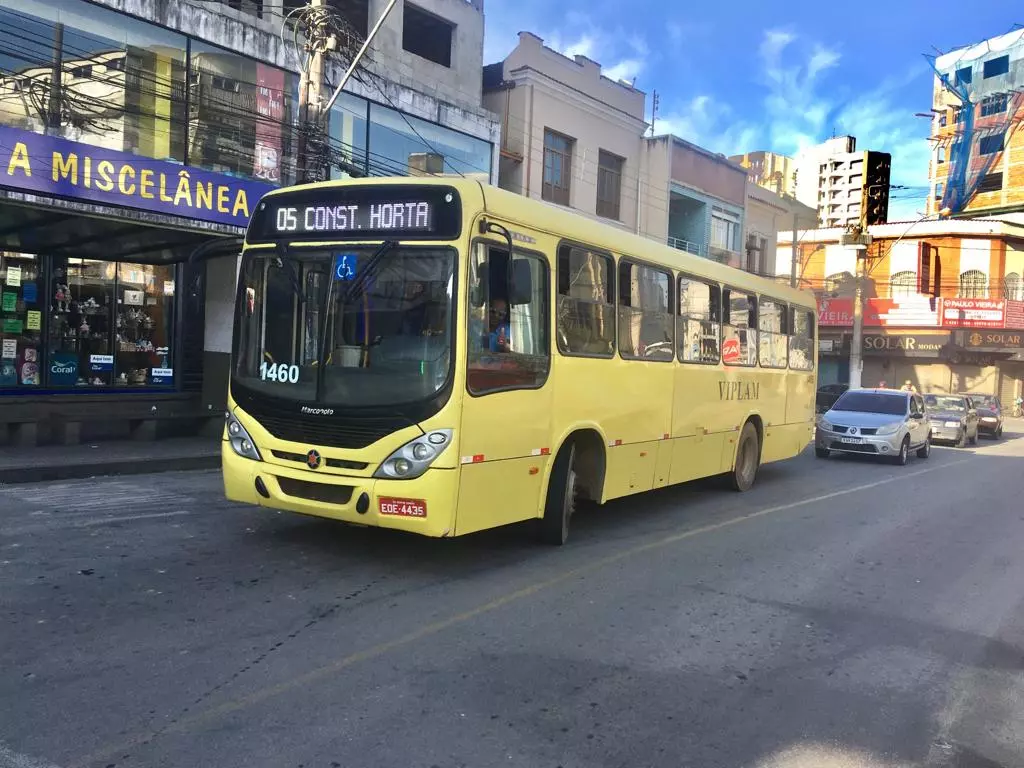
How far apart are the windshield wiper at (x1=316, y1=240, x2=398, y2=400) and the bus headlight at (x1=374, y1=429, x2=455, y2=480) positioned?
87 centimetres

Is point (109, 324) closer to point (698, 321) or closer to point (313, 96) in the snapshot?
point (313, 96)

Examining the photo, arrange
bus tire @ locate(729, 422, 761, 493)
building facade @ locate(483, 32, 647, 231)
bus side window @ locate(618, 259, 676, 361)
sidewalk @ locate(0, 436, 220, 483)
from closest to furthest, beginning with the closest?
bus side window @ locate(618, 259, 676, 361)
sidewalk @ locate(0, 436, 220, 483)
bus tire @ locate(729, 422, 761, 493)
building facade @ locate(483, 32, 647, 231)

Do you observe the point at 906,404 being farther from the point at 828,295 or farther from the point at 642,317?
the point at 828,295

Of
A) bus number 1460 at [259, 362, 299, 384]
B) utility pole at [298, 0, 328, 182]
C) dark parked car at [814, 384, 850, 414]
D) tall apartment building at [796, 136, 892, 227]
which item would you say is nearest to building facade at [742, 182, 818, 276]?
dark parked car at [814, 384, 850, 414]

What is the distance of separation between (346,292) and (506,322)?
130cm

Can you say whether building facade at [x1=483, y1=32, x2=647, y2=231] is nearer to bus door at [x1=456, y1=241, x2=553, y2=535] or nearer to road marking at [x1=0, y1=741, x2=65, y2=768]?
bus door at [x1=456, y1=241, x2=553, y2=535]

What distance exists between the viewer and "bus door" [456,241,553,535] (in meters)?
6.40

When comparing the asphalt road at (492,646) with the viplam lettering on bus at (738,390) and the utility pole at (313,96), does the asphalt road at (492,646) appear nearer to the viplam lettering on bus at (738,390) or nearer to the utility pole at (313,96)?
the viplam lettering on bus at (738,390)

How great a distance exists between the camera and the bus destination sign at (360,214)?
6379 mm

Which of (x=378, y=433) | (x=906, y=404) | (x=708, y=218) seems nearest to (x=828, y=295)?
(x=708, y=218)

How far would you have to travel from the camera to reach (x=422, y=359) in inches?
248

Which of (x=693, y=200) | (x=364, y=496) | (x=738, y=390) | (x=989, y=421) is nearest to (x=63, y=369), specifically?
(x=364, y=496)

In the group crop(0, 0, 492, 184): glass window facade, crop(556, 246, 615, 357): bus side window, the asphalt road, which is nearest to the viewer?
the asphalt road

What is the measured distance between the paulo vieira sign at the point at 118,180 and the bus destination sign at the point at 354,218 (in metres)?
6.75
